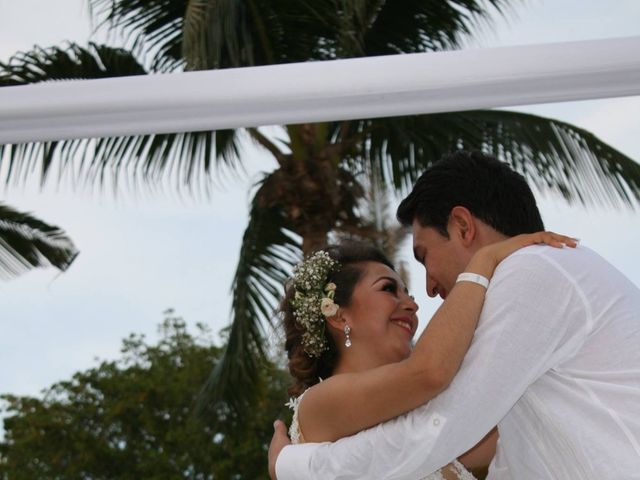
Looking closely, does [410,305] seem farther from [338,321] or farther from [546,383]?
[546,383]

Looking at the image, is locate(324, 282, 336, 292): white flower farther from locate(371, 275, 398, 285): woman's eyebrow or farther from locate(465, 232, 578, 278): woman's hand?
locate(465, 232, 578, 278): woman's hand

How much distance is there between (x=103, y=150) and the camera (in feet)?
37.9

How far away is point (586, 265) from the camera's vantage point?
275 cm

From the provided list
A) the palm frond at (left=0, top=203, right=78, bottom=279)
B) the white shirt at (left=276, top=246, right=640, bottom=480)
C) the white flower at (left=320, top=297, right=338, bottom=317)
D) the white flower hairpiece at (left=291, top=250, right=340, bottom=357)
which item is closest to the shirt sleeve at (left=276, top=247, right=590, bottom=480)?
the white shirt at (left=276, top=246, right=640, bottom=480)

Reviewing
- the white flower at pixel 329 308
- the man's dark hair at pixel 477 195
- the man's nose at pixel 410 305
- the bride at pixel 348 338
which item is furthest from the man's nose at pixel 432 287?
the white flower at pixel 329 308

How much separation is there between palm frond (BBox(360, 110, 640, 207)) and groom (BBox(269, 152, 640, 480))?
838 cm

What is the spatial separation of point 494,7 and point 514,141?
55.0 inches

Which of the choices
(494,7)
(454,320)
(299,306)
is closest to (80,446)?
(494,7)

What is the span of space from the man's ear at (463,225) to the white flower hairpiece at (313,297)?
1000 mm

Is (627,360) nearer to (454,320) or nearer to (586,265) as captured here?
(586,265)

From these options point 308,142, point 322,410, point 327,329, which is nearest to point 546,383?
point 322,410

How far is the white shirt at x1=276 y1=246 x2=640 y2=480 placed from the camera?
260cm

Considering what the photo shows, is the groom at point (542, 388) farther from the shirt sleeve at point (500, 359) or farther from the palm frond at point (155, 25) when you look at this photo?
the palm frond at point (155, 25)

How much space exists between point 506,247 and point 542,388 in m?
0.38
